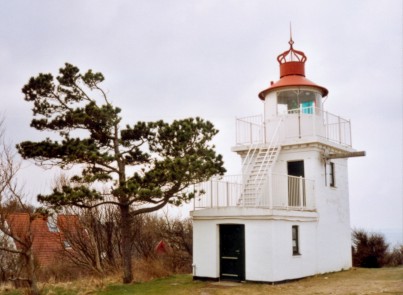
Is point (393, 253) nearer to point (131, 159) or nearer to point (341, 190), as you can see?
point (341, 190)

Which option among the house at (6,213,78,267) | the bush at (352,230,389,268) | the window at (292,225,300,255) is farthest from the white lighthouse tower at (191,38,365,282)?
the house at (6,213,78,267)

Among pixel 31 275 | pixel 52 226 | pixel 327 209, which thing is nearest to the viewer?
pixel 31 275

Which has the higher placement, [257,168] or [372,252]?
[257,168]

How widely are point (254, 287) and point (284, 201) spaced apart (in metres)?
4.32

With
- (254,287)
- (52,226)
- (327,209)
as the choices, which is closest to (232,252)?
(254,287)

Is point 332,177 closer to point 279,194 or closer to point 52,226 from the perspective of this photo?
point 279,194

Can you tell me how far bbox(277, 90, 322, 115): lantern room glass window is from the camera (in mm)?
20422

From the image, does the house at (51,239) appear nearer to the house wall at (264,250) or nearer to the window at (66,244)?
the window at (66,244)

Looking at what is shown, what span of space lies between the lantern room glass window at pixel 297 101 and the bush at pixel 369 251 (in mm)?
10243

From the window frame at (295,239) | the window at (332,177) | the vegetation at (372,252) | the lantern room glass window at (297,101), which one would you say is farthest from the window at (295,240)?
the vegetation at (372,252)

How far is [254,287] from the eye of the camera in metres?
15.4

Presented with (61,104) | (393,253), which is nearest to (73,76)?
(61,104)

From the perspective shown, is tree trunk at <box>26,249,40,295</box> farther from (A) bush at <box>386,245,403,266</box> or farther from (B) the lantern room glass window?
(A) bush at <box>386,245,403,266</box>

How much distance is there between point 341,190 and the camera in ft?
69.2
